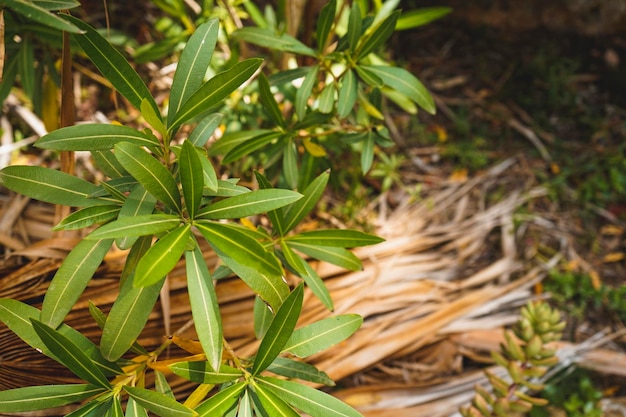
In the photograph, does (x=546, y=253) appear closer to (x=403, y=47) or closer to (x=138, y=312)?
(x=403, y=47)

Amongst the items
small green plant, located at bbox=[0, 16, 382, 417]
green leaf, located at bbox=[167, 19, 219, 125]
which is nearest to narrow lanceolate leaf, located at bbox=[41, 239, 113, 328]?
small green plant, located at bbox=[0, 16, 382, 417]

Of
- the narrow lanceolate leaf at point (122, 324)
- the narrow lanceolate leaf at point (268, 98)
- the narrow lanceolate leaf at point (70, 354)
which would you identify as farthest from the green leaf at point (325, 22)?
the narrow lanceolate leaf at point (70, 354)

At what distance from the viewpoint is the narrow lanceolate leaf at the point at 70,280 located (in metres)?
0.73

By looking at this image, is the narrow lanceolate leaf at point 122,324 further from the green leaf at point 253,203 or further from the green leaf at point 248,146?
the green leaf at point 248,146

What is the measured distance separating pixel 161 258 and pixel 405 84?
28.8 inches

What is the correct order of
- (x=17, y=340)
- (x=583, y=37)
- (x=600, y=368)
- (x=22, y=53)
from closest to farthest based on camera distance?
(x=17, y=340) < (x=22, y=53) < (x=600, y=368) < (x=583, y=37)

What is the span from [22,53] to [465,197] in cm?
164

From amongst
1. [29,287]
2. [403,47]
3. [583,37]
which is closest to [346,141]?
[29,287]

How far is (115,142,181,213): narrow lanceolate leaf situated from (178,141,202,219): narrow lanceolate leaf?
0.09 ft

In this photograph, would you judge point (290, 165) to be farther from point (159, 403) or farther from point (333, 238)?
point (159, 403)

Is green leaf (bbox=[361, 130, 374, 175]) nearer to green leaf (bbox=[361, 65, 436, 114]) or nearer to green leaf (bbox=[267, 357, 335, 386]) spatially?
green leaf (bbox=[361, 65, 436, 114])

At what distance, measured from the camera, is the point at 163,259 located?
25.4 inches

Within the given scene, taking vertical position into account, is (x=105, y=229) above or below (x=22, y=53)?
below

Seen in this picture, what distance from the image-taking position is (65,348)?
2.30 ft
